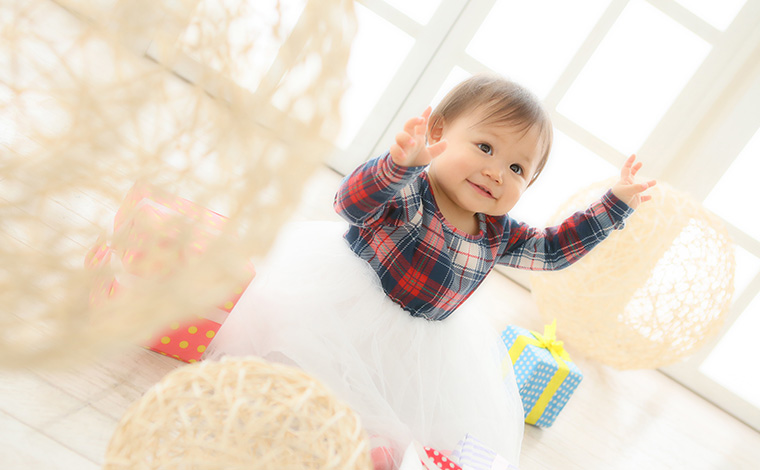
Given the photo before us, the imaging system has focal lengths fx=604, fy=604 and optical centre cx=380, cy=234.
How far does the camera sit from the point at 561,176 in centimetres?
248

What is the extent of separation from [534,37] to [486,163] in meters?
1.58

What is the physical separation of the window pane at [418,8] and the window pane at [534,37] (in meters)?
0.20

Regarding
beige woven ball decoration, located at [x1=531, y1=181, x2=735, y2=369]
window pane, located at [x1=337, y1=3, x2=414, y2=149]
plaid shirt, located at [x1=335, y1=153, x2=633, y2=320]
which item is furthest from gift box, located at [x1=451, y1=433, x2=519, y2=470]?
window pane, located at [x1=337, y1=3, x2=414, y2=149]

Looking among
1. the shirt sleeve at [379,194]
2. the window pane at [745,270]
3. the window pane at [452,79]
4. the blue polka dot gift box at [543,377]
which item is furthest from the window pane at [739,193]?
the shirt sleeve at [379,194]

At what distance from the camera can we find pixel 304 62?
1.55ft

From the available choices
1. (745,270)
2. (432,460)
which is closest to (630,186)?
(432,460)

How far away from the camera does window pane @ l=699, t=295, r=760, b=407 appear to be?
7.78ft

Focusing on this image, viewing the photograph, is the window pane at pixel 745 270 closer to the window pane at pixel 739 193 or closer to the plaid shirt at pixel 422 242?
the window pane at pixel 739 193

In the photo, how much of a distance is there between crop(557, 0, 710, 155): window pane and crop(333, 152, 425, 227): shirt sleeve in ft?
5.17

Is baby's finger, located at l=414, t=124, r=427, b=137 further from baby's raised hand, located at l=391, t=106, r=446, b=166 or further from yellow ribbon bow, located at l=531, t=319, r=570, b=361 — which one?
yellow ribbon bow, located at l=531, t=319, r=570, b=361

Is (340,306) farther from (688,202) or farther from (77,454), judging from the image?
(688,202)

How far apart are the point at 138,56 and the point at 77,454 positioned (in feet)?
1.63

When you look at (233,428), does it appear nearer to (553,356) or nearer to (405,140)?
(405,140)

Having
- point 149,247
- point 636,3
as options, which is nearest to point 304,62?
point 149,247
